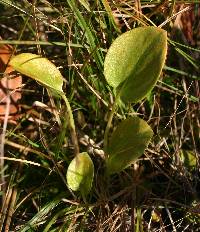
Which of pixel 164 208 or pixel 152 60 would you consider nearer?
pixel 152 60

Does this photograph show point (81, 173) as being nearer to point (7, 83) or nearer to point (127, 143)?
point (127, 143)

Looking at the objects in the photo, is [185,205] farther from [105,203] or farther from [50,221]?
[50,221]

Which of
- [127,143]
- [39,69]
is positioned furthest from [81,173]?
[39,69]

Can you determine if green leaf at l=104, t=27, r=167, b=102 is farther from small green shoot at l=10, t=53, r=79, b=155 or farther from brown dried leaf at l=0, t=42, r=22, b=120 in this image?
brown dried leaf at l=0, t=42, r=22, b=120

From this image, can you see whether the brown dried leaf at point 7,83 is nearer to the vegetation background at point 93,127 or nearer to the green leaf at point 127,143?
the vegetation background at point 93,127

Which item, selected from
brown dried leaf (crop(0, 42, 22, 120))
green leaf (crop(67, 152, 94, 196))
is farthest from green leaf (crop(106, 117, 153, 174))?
brown dried leaf (crop(0, 42, 22, 120))

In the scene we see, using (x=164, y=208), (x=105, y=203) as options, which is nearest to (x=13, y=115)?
(x=105, y=203)
